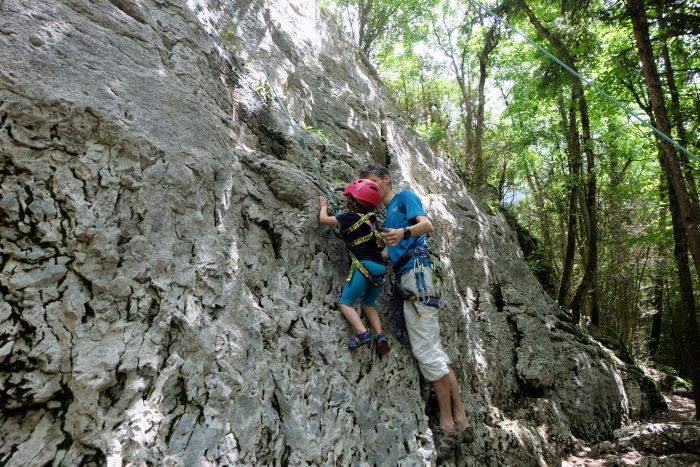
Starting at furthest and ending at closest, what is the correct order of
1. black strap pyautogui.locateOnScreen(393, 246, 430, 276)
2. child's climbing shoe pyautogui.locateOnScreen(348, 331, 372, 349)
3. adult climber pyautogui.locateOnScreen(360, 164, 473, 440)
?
1. black strap pyautogui.locateOnScreen(393, 246, 430, 276)
2. adult climber pyautogui.locateOnScreen(360, 164, 473, 440)
3. child's climbing shoe pyautogui.locateOnScreen(348, 331, 372, 349)

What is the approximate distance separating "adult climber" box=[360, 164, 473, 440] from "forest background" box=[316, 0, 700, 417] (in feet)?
7.76

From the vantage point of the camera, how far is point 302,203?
4.81m

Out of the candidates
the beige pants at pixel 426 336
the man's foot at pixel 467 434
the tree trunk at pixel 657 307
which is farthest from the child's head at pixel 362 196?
the tree trunk at pixel 657 307

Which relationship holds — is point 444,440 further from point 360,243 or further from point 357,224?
point 357,224

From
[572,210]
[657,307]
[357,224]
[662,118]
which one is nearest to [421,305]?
[357,224]

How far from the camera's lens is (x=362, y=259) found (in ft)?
14.4

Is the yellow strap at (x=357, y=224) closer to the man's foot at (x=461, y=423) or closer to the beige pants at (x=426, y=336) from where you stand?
the beige pants at (x=426, y=336)

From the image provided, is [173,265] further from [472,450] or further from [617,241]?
[617,241]

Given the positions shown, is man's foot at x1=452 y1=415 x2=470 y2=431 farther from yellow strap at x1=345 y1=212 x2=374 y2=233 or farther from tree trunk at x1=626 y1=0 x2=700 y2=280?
tree trunk at x1=626 y1=0 x2=700 y2=280

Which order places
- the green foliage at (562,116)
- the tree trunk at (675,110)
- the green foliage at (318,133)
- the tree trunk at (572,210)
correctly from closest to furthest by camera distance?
1. the green foliage at (318,133)
2. the tree trunk at (675,110)
3. the green foliage at (562,116)
4. the tree trunk at (572,210)

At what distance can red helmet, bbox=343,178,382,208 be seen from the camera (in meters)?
4.57

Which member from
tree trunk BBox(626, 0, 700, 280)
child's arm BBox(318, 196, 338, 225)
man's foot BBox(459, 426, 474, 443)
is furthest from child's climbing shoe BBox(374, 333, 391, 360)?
tree trunk BBox(626, 0, 700, 280)

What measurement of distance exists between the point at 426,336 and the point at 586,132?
1009 centimetres

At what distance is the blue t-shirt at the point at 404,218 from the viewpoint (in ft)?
15.5
